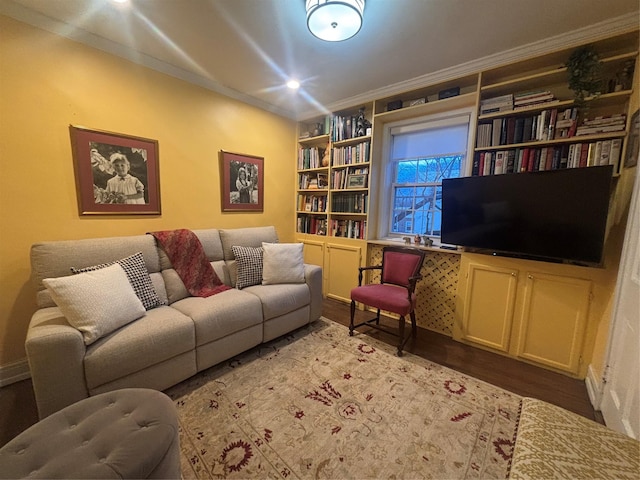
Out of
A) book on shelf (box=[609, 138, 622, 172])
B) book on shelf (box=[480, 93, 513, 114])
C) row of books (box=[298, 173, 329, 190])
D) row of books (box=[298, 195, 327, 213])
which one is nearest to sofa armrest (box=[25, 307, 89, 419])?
row of books (box=[298, 195, 327, 213])

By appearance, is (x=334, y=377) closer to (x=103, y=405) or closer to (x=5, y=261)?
(x=103, y=405)

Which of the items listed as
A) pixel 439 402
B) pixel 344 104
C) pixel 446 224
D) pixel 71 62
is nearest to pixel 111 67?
pixel 71 62

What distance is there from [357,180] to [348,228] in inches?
24.6

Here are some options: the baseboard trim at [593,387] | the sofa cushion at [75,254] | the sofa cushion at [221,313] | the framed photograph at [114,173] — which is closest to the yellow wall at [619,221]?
the baseboard trim at [593,387]

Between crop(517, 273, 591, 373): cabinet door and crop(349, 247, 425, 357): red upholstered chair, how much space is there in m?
0.89

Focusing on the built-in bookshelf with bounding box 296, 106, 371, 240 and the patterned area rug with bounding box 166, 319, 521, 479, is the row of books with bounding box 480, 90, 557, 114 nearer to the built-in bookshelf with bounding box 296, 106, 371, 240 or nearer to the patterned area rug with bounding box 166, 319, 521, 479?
the built-in bookshelf with bounding box 296, 106, 371, 240

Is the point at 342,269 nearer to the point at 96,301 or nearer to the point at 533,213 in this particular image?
the point at 533,213

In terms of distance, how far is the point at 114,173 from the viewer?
7.45ft

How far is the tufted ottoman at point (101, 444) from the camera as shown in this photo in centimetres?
86

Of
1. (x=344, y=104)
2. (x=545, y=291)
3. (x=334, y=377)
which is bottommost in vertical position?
(x=334, y=377)

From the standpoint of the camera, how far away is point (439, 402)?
5.69 ft

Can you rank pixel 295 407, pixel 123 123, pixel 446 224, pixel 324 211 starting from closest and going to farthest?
1. pixel 295 407
2. pixel 123 123
3. pixel 446 224
4. pixel 324 211

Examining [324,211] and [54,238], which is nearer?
[54,238]

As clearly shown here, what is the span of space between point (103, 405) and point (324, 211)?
2951mm
